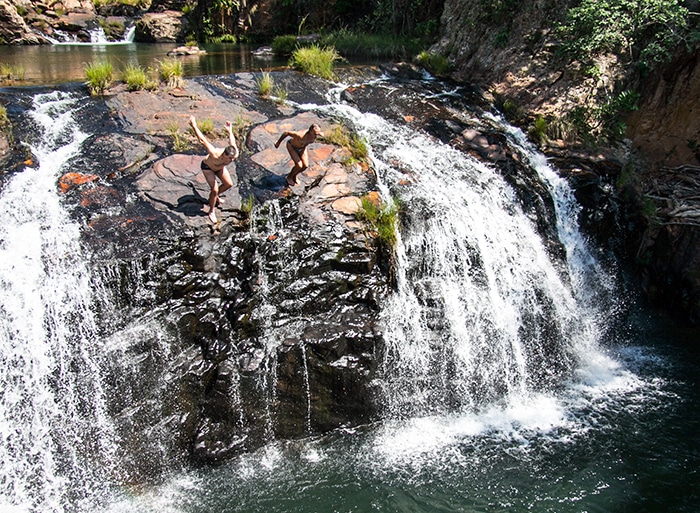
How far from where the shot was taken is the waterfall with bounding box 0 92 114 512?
4441 millimetres

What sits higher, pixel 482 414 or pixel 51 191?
pixel 51 191

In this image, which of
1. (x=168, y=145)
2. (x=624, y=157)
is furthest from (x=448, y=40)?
(x=168, y=145)

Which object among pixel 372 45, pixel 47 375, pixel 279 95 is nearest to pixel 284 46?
pixel 372 45

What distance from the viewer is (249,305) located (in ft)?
17.6

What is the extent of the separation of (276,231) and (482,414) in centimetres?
326

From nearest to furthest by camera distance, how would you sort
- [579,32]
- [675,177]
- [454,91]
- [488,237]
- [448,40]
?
[488,237]
[675,177]
[579,32]
[454,91]
[448,40]

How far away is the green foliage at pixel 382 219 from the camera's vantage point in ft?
19.8

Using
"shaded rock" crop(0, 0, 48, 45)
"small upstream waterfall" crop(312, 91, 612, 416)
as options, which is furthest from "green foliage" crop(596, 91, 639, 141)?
"shaded rock" crop(0, 0, 48, 45)

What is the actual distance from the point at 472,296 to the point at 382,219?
4.96 feet

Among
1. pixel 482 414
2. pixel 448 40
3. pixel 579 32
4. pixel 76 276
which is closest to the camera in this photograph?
pixel 76 276

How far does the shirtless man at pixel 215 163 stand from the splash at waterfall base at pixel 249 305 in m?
0.21

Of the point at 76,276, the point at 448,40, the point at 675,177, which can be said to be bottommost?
the point at 76,276

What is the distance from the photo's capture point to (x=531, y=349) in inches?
242

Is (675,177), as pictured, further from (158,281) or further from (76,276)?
(76,276)
